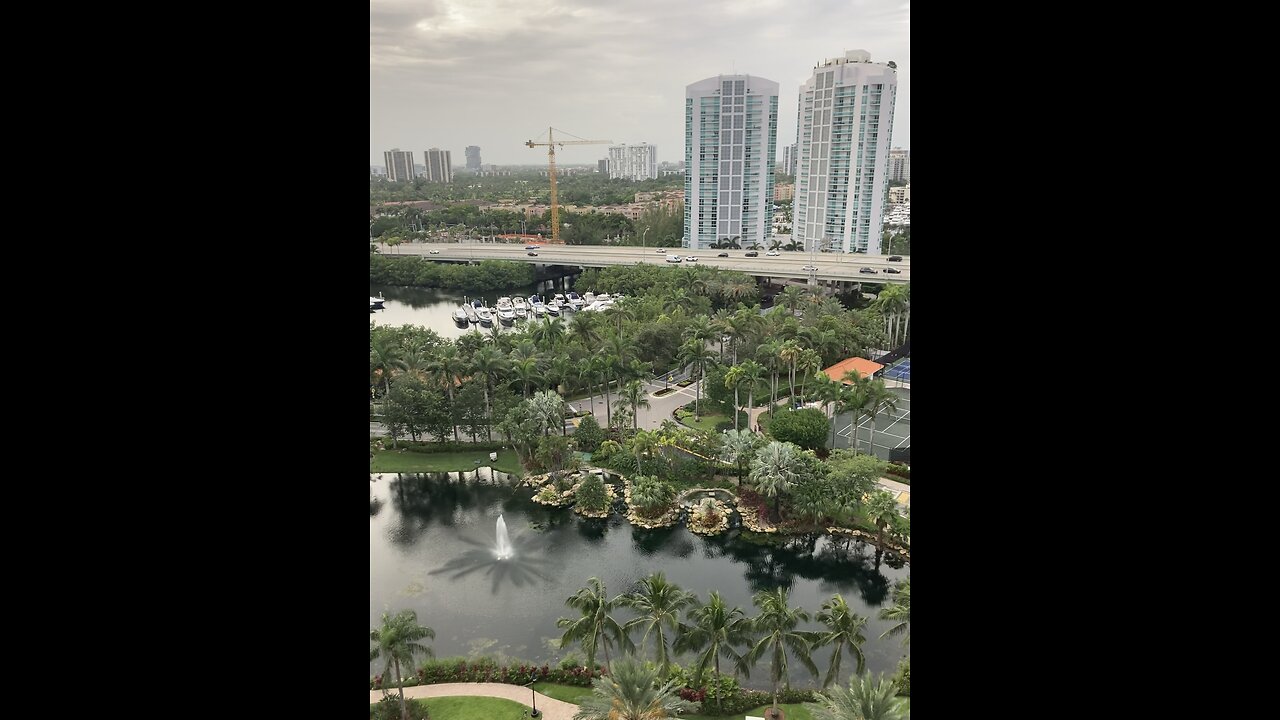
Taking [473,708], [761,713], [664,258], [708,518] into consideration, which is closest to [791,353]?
[708,518]

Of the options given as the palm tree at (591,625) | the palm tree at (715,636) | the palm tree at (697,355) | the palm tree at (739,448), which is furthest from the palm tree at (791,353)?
the palm tree at (591,625)

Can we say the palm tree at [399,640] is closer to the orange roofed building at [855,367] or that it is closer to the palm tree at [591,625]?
the palm tree at [591,625]

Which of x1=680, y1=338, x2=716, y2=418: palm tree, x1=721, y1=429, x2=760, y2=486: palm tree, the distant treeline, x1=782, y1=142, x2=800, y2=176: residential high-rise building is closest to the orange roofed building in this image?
x1=680, y1=338, x2=716, y2=418: palm tree

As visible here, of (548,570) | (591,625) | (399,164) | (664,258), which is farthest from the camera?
(399,164)

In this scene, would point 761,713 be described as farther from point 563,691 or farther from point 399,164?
point 399,164
